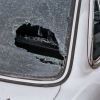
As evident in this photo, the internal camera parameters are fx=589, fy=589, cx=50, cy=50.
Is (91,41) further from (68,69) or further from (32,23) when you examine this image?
(32,23)

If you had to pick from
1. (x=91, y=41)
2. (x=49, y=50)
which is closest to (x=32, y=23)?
(x=49, y=50)

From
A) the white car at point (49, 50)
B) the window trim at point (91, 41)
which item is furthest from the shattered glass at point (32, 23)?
the window trim at point (91, 41)

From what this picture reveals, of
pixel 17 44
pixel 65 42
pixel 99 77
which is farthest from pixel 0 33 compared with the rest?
pixel 99 77

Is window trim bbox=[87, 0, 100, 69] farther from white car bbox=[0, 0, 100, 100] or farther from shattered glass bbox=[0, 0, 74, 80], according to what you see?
shattered glass bbox=[0, 0, 74, 80]

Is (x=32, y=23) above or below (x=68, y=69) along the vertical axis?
above

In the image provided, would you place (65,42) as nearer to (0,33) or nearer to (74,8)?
(74,8)

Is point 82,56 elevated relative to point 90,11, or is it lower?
lower

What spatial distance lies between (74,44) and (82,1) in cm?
26

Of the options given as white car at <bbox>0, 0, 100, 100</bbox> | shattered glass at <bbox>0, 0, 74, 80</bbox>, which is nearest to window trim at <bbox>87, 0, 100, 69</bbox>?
white car at <bbox>0, 0, 100, 100</bbox>

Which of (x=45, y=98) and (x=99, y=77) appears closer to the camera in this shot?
(x=45, y=98)

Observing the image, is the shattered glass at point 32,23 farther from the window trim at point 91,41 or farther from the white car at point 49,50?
the window trim at point 91,41

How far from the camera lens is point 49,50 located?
130 inches

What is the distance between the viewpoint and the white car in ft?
10.4

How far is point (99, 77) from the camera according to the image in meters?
3.36
